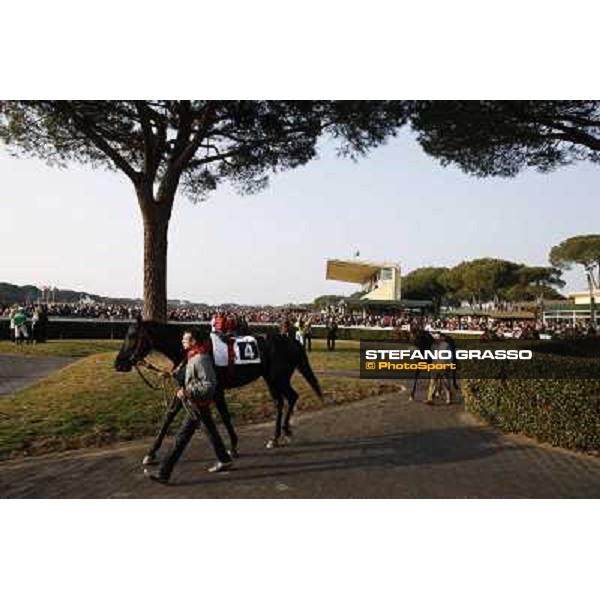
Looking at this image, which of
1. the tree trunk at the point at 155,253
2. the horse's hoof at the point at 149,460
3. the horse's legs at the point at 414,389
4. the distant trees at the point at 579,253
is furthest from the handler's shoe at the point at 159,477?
the distant trees at the point at 579,253

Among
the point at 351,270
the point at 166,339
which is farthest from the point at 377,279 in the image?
the point at 166,339

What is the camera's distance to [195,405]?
470 centimetres

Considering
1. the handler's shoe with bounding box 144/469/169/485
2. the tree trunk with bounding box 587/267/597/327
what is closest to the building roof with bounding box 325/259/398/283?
the tree trunk with bounding box 587/267/597/327

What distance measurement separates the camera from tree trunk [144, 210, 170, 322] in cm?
509

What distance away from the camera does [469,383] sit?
221 inches

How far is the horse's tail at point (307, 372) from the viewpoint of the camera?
574 cm

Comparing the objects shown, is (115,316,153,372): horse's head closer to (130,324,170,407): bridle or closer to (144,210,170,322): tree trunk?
(130,324,170,407): bridle

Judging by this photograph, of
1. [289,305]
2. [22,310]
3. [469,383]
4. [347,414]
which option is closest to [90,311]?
[22,310]

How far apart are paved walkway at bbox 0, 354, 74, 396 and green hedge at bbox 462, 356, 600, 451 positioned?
5112 millimetres

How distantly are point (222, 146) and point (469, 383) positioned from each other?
346cm

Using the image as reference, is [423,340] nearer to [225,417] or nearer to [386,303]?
[386,303]

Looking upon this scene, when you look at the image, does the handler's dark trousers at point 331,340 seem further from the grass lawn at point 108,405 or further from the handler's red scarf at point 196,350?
the handler's red scarf at point 196,350

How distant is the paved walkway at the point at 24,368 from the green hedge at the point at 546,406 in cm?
511
